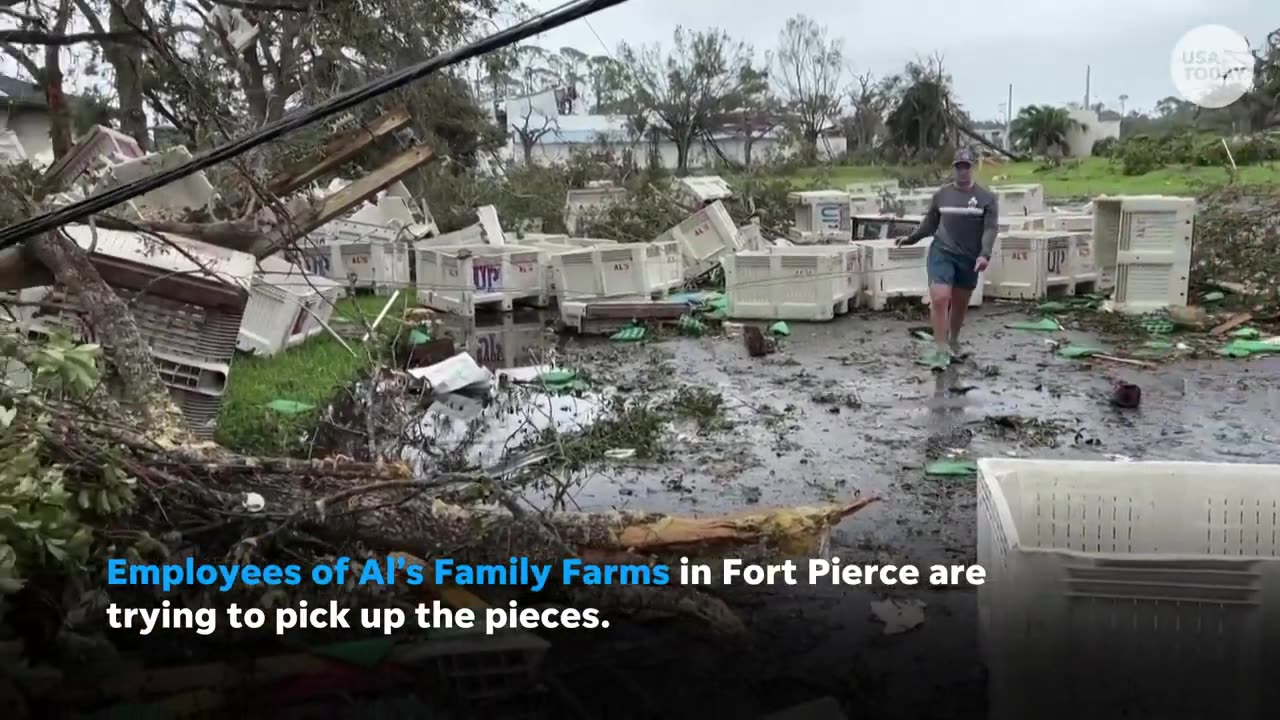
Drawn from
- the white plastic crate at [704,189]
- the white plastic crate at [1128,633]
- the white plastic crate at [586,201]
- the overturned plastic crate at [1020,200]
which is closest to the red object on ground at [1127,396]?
the white plastic crate at [1128,633]

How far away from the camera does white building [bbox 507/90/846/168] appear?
894 inches

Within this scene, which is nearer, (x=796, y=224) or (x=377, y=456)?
(x=377, y=456)

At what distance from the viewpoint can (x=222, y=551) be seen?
352cm

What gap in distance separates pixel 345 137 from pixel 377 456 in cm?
194

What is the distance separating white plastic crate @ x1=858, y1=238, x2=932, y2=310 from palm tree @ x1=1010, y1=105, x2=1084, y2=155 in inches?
655

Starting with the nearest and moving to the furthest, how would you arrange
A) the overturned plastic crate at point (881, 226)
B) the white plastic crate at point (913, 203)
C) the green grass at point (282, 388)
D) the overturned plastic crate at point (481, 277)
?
the green grass at point (282, 388)
the overturned plastic crate at point (481, 277)
the overturned plastic crate at point (881, 226)
the white plastic crate at point (913, 203)

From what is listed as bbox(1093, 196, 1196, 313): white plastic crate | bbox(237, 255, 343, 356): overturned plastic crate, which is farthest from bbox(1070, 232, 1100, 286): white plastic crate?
bbox(237, 255, 343, 356): overturned plastic crate

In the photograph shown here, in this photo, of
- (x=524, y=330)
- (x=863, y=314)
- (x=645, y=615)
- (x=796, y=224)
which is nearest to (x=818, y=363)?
(x=863, y=314)

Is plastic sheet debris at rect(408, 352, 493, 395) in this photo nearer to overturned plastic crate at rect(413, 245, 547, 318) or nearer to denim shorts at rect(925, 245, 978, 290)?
denim shorts at rect(925, 245, 978, 290)

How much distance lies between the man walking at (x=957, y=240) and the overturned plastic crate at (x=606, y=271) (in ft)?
11.7

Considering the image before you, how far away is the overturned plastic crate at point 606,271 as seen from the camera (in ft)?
36.3

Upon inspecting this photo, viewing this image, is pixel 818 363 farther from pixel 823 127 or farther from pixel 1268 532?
pixel 823 127

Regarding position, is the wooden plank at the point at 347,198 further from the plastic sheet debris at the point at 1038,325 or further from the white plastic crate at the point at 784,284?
the plastic sheet debris at the point at 1038,325

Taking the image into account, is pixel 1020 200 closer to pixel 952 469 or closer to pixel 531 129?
pixel 952 469
